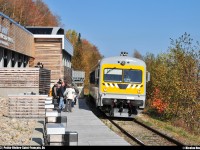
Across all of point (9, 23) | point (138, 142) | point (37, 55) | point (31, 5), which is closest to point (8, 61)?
point (9, 23)

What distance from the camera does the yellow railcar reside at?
22.2 m

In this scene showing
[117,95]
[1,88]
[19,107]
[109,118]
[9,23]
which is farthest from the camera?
[9,23]

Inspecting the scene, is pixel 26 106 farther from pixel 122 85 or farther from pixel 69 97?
pixel 122 85

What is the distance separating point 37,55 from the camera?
41.4 metres

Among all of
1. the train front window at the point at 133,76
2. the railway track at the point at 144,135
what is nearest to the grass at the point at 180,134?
the railway track at the point at 144,135

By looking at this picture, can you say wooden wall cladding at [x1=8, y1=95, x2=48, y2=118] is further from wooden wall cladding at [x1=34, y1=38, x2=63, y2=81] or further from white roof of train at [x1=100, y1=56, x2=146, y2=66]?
wooden wall cladding at [x1=34, y1=38, x2=63, y2=81]

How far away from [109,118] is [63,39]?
60.6ft

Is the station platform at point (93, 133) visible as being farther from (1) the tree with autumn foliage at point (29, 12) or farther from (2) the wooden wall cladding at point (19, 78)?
(1) the tree with autumn foliage at point (29, 12)

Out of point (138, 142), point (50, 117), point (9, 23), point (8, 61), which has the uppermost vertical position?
point (9, 23)

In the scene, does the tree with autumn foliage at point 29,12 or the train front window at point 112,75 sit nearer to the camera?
the train front window at point 112,75

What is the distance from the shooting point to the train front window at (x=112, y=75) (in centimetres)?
2258

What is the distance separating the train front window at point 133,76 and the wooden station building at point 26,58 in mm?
6914

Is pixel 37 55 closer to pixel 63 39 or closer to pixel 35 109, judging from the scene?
pixel 63 39

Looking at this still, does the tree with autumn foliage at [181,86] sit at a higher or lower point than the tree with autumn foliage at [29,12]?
lower
